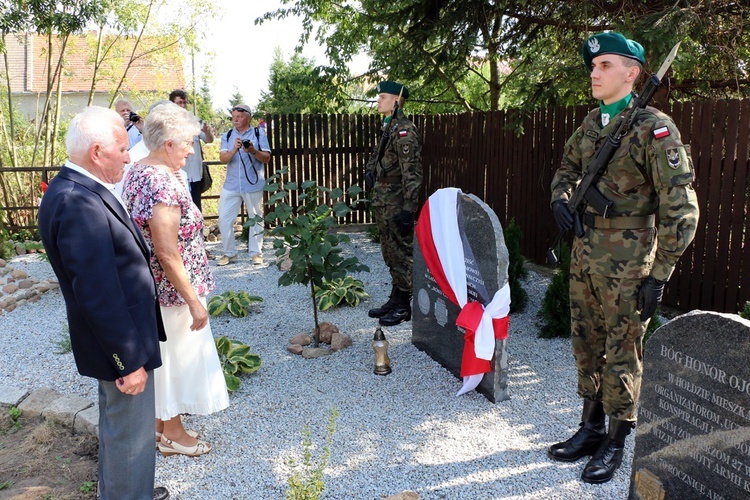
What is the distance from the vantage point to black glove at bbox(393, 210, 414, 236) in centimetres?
549

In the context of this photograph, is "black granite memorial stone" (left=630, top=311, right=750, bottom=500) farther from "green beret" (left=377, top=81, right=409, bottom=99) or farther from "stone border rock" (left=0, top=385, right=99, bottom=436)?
"green beret" (left=377, top=81, right=409, bottom=99)

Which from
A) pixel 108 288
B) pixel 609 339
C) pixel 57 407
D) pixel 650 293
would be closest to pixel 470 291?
pixel 609 339

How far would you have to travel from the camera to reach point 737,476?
7.75ft

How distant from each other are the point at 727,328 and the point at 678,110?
3.69m

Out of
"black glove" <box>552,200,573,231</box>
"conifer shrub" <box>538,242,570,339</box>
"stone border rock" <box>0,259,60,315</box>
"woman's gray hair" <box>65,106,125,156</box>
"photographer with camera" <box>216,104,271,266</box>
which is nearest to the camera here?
"woman's gray hair" <box>65,106,125,156</box>

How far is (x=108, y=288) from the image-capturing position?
92.4 inches

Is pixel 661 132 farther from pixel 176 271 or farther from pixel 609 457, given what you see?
pixel 176 271

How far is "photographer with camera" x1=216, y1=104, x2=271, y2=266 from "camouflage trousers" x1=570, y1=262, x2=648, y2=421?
550 centimetres

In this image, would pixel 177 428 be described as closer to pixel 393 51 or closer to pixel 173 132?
pixel 173 132

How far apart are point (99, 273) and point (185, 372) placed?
3.76 ft

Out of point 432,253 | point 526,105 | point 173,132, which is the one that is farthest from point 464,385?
point 526,105

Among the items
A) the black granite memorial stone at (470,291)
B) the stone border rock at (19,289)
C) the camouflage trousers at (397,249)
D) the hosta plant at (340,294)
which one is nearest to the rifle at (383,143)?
the camouflage trousers at (397,249)

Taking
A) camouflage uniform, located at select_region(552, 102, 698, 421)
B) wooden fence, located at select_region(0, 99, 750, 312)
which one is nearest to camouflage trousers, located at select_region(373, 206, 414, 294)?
wooden fence, located at select_region(0, 99, 750, 312)

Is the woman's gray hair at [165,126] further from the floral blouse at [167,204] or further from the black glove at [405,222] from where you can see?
the black glove at [405,222]
